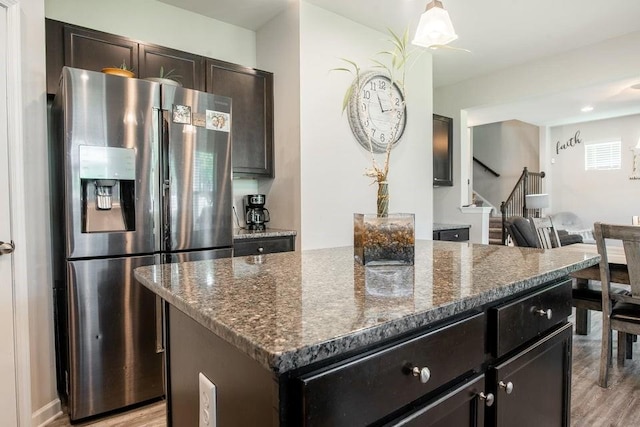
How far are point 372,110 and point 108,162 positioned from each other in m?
2.26

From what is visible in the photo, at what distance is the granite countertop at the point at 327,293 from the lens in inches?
24.5

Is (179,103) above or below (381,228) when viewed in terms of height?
above

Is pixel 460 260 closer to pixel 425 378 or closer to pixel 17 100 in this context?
pixel 425 378

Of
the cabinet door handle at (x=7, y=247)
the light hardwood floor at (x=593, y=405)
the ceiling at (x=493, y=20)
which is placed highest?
the ceiling at (x=493, y=20)

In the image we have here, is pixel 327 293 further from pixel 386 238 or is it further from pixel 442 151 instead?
pixel 442 151

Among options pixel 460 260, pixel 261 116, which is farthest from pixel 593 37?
pixel 460 260

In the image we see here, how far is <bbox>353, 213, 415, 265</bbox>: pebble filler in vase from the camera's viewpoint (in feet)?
3.95

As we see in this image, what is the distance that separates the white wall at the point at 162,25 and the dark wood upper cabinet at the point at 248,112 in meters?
0.41

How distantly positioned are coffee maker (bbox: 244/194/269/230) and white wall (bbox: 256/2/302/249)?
4.4 inches

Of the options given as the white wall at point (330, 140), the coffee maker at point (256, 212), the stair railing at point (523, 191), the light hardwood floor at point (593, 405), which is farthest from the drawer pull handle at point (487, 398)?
the stair railing at point (523, 191)

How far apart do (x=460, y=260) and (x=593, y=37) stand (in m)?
3.66

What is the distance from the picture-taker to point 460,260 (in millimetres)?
1397

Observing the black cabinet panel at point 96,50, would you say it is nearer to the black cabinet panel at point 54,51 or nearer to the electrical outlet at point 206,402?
the black cabinet panel at point 54,51

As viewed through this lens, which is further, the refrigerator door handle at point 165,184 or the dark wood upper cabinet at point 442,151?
the dark wood upper cabinet at point 442,151
